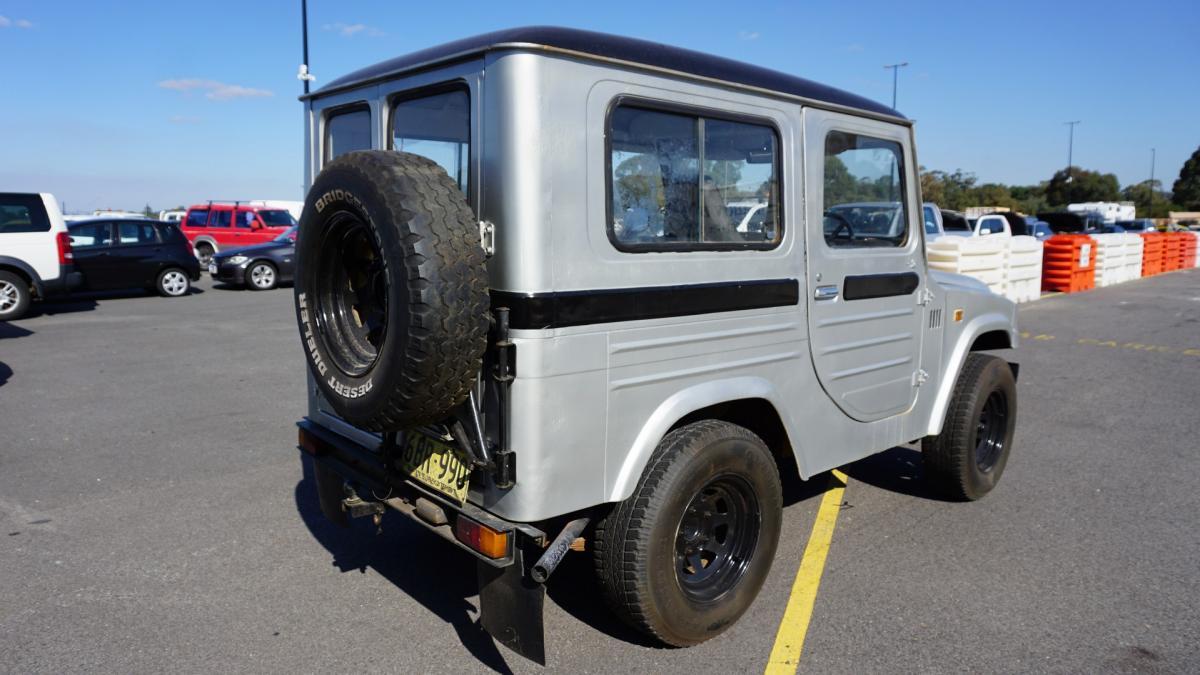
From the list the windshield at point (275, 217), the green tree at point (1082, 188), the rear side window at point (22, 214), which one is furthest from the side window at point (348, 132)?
the green tree at point (1082, 188)

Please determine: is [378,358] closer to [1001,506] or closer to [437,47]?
[437,47]

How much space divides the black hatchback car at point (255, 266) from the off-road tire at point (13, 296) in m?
4.74

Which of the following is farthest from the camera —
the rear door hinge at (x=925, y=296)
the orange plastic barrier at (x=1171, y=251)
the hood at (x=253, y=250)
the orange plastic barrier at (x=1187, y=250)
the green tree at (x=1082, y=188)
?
the green tree at (x=1082, y=188)

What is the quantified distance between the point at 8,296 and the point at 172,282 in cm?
353

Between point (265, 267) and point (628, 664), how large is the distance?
16.1 m

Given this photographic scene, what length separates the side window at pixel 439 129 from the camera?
2.89 meters

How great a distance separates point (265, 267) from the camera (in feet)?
56.6

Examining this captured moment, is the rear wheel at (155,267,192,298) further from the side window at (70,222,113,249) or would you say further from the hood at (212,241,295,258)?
the hood at (212,241,295,258)

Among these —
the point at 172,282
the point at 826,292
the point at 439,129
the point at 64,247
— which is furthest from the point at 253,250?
the point at 826,292

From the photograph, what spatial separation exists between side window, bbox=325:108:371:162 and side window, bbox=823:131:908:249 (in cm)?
201

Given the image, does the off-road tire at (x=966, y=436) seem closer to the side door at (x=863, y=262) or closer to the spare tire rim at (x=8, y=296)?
the side door at (x=863, y=262)

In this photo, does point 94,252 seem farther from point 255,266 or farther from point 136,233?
point 255,266

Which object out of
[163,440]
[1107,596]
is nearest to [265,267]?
[163,440]

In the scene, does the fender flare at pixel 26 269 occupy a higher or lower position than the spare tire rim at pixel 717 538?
higher
